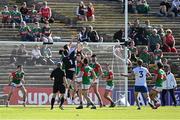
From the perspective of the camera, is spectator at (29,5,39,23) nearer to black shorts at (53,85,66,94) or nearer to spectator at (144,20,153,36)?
spectator at (144,20,153,36)

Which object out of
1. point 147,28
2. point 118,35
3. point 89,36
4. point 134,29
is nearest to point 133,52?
point 118,35

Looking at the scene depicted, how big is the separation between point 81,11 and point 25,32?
5443 millimetres

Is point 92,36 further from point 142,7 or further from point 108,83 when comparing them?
point 142,7

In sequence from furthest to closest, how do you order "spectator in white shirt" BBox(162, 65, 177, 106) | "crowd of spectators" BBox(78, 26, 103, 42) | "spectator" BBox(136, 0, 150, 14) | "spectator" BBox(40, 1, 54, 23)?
"spectator" BBox(136, 0, 150, 14), "spectator" BBox(40, 1, 54, 23), "crowd of spectators" BBox(78, 26, 103, 42), "spectator in white shirt" BBox(162, 65, 177, 106)

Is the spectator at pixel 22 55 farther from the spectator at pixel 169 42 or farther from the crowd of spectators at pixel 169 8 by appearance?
the crowd of spectators at pixel 169 8

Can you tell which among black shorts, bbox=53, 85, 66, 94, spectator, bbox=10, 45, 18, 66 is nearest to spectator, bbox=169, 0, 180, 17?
spectator, bbox=10, 45, 18, 66

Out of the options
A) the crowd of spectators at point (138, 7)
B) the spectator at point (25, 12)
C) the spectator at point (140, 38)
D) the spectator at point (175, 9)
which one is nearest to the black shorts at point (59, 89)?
the spectator at point (25, 12)

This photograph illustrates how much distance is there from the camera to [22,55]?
46000 millimetres

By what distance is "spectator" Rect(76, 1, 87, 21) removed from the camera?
53.9 metres

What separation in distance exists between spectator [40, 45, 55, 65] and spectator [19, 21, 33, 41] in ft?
10.7

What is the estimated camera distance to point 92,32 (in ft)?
163

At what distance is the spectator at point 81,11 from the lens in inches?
2122

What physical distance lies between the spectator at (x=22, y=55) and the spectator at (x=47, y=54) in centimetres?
82

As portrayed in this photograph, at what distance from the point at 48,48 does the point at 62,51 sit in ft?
3.80
